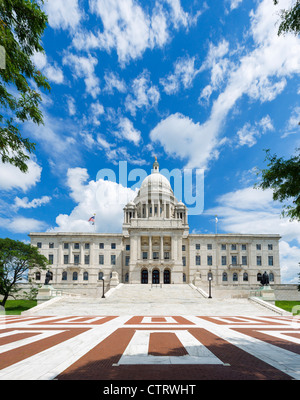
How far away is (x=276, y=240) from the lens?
2616 inches

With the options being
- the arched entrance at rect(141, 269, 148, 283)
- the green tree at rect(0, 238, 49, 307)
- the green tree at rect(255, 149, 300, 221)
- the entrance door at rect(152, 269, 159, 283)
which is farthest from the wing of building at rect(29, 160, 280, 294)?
the green tree at rect(255, 149, 300, 221)

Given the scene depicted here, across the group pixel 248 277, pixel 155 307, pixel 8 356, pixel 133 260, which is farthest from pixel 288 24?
pixel 248 277

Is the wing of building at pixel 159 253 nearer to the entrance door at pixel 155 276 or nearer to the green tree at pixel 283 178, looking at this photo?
the entrance door at pixel 155 276

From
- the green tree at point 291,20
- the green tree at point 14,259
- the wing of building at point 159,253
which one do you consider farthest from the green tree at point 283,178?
the wing of building at point 159,253

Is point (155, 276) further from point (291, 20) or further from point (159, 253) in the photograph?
point (291, 20)

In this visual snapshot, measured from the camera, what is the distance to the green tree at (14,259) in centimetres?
3866

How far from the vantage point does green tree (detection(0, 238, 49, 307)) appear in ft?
127

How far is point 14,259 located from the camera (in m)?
40.6

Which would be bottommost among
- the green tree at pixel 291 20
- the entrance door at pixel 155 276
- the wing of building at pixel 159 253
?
the entrance door at pixel 155 276

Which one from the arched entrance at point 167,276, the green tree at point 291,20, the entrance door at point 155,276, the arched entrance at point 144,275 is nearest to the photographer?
the green tree at point 291,20

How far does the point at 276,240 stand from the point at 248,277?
11391 mm

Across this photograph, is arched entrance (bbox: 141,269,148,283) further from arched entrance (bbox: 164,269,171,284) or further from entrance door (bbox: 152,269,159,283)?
Answer: arched entrance (bbox: 164,269,171,284)

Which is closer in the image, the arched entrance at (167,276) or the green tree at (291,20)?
the green tree at (291,20)

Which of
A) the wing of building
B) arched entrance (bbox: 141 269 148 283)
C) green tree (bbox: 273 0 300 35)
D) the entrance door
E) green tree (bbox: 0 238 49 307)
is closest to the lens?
green tree (bbox: 273 0 300 35)
